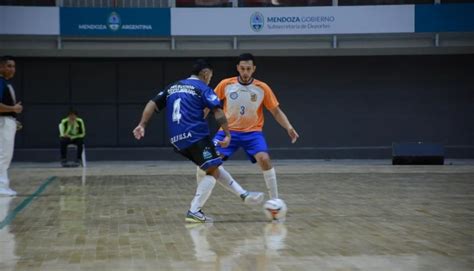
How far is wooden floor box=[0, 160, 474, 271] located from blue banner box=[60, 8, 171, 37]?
10078mm

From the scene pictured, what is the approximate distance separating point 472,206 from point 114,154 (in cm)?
1738

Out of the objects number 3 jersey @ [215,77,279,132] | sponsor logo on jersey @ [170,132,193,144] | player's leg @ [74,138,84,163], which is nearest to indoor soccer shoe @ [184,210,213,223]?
sponsor logo on jersey @ [170,132,193,144]

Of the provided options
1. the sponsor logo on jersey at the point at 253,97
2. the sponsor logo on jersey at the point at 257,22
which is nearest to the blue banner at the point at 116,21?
the sponsor logo on jersey at the point at 257,22

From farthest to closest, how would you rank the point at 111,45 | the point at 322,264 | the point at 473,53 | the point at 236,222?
the point at 473,53
the point at 111,45
the point at 236,222
the point at 322,264

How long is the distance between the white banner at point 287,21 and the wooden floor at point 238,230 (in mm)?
10148

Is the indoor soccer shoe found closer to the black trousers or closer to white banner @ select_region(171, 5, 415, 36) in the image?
the black trousers

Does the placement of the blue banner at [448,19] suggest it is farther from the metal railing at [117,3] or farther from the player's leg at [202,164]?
the player's leg at [202,164]

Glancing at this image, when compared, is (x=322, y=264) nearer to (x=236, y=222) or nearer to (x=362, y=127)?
(x=236, y=222)

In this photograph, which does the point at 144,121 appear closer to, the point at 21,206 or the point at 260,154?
the point at 260,154

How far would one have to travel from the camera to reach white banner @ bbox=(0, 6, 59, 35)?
23.3 metres

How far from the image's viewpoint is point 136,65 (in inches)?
1046

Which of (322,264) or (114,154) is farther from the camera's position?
(114,154)

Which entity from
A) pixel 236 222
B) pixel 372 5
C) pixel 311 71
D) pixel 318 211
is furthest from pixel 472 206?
pixel 311 71

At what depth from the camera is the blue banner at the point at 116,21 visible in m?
23.6
